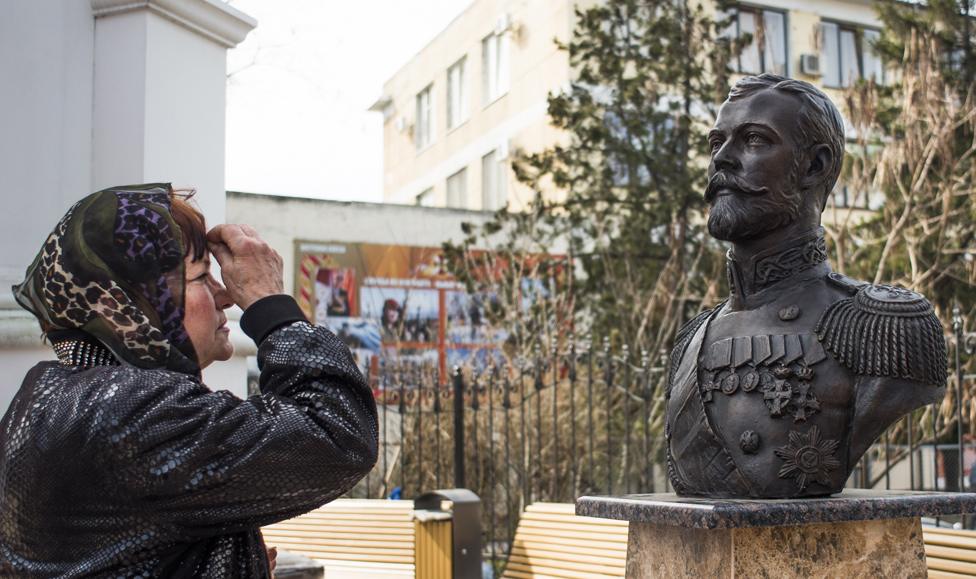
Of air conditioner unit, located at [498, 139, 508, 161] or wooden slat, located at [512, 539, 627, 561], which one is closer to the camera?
wooden slat, located at [512, 539, 627, 561]

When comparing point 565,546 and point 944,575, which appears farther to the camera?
point 565,546

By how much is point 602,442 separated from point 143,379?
10.3 metres

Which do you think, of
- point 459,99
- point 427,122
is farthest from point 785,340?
point 427,122

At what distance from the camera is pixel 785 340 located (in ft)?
11.5

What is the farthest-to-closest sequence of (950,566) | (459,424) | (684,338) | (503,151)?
(503,151)
(459,424)
(950,566)
(684,338)

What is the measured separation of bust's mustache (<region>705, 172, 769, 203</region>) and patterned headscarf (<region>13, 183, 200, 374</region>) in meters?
2.11

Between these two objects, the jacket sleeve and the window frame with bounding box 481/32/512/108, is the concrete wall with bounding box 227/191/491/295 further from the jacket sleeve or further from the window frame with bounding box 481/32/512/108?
the jacket sleeve

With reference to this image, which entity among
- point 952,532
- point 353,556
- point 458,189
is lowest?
point 353,556

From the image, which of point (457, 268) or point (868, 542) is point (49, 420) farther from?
point (457, 268)

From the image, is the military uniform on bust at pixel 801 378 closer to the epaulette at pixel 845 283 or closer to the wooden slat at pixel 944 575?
the epaulette at pixel 845 283

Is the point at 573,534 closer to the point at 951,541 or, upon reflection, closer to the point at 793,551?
the point at 951,541

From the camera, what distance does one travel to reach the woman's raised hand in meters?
2.02

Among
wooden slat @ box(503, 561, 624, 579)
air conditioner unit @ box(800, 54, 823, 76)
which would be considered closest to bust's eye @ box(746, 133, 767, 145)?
wooden slat @ box(503, 561, 624, 579)

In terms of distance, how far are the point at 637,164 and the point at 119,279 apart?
11.9m
